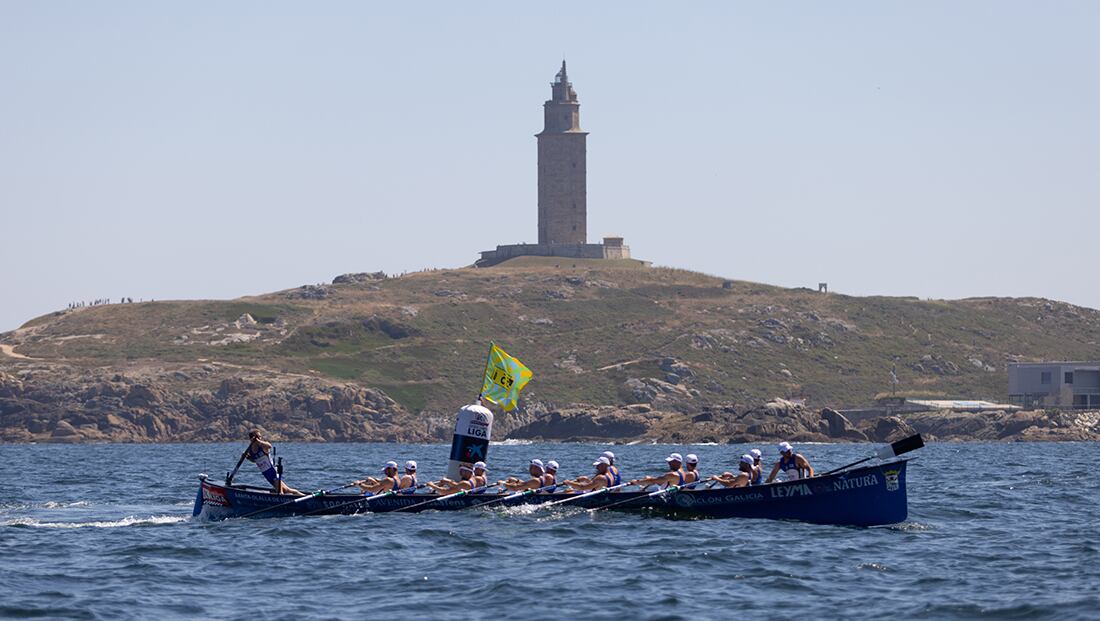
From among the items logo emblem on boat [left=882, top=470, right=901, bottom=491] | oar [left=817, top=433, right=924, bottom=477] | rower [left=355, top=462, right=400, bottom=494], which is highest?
oar [left=817, top=433, right=924, bottom=477]

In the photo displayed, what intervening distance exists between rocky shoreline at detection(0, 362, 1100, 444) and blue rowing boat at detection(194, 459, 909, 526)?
106392mm

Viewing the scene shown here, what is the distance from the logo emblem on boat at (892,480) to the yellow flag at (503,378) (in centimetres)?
1300

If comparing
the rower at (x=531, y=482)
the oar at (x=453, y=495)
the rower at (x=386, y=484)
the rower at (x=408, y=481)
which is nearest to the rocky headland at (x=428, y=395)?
the rower at (x=408, y=481)

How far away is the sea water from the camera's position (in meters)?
32.9

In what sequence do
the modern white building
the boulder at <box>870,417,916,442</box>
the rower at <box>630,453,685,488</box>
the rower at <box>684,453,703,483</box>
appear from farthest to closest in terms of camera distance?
1. the modern white building
2. the boulder at <box>870,417,916,442</box>
3. the rower at <box>684,453,703,483</box>
4. the rower at <box>630,453,685,488</box>

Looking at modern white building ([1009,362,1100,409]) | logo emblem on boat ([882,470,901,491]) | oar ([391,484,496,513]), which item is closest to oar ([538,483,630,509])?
oar ([391,484,496,513])

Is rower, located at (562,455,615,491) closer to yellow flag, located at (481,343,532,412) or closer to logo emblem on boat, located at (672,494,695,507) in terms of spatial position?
logo emblem on boat, located at (672,494,695,507)

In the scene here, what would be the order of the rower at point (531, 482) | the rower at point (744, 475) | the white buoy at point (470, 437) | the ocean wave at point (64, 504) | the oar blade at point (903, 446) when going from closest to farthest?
the oar blade at point (903, 446)
the rower at point (744, 475)
the rower at point (531, 482)
the white buoy at point (470, 437)
the ocean wave at point (64, 504)

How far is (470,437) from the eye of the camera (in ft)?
170

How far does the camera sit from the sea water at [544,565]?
108 ft

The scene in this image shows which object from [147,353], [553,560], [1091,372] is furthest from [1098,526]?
[147,353]

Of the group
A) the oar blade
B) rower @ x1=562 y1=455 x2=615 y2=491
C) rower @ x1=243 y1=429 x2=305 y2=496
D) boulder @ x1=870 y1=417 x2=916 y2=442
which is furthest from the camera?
boulder @ x1=870 y1=417 x2=916 y2=442

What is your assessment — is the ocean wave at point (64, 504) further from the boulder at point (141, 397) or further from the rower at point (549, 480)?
the boulder at point (141, 397)

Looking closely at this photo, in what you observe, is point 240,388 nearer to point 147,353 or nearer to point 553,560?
point 147,353
